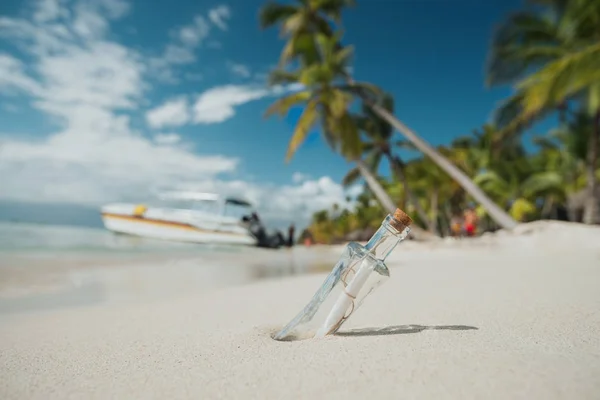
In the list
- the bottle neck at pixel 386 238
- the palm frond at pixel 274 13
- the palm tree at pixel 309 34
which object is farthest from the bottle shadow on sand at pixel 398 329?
the palm frond at pixel 274 13

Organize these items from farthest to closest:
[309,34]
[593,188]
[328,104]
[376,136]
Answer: [376,136] < [309,34] < [328,104] < [593,188]

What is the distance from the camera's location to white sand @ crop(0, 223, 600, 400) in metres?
1.00

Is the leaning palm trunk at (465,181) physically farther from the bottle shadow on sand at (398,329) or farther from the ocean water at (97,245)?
the bottle shadow on sand at (398,329)

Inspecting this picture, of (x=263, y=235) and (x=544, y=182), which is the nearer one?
(x=263, y=235)

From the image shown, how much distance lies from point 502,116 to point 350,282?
16020 mm

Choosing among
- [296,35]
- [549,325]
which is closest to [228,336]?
[549,325]

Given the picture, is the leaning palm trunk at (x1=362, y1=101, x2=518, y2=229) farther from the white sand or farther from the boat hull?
the white sand

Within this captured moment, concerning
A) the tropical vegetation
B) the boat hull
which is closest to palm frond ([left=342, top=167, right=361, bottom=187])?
the tropical vegetation

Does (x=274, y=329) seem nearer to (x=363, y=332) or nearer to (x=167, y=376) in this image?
(x=363, y=332)

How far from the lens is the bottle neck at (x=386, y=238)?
1467mm

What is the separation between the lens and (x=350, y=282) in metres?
1.49

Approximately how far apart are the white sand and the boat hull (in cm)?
1539

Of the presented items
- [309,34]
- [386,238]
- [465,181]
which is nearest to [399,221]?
[386,238]

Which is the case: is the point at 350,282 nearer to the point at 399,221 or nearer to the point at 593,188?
the point at 399,221
